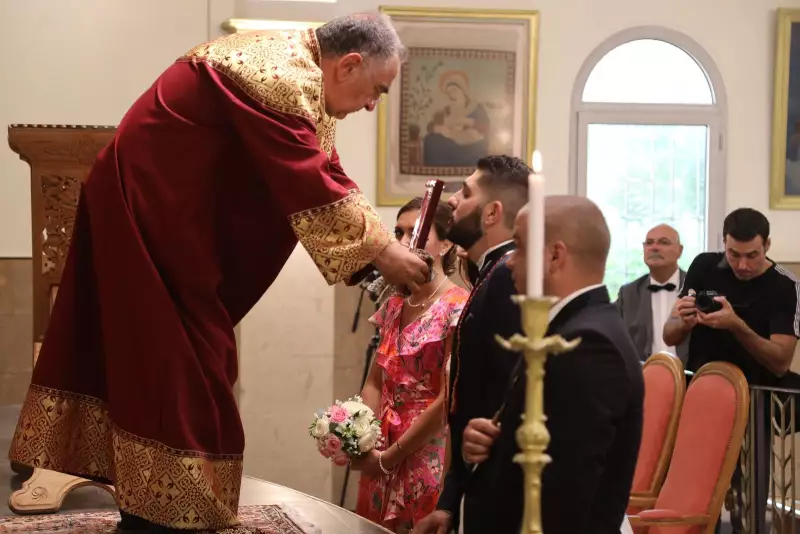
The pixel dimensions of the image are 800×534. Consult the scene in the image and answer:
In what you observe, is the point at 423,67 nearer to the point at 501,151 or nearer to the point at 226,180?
the point at 501,151

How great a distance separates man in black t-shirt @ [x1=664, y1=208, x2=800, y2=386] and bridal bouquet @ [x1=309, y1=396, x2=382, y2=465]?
6.79ft

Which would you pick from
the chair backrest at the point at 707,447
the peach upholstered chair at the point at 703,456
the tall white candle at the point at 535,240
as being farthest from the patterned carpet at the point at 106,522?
the chair backrest at the point at 707,447

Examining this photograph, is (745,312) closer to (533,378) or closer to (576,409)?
(576,409)

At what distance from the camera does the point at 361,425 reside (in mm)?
3465

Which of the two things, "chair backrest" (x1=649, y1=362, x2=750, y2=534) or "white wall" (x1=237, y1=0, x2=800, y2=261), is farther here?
"white wall" (x1=237, y1=0, x2=800, y2=261)

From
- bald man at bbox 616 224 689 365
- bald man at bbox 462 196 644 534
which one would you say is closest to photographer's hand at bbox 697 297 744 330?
bald man at bbox 616 224 689 365

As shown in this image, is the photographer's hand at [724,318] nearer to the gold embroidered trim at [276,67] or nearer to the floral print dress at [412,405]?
the floral print dress at [412,405]

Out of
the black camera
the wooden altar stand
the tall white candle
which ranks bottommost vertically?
the black camera

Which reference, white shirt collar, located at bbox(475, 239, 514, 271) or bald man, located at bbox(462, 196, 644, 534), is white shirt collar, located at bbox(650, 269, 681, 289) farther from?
bald man, located at bbox(462, 196, 644, 534)

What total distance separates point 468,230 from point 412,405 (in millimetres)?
945

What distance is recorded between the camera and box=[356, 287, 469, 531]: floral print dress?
3596mm

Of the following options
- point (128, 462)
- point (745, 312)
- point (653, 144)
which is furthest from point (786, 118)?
point (128, 462)

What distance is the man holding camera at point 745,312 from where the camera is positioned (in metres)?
4.86

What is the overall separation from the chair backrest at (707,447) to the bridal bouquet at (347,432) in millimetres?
1096
